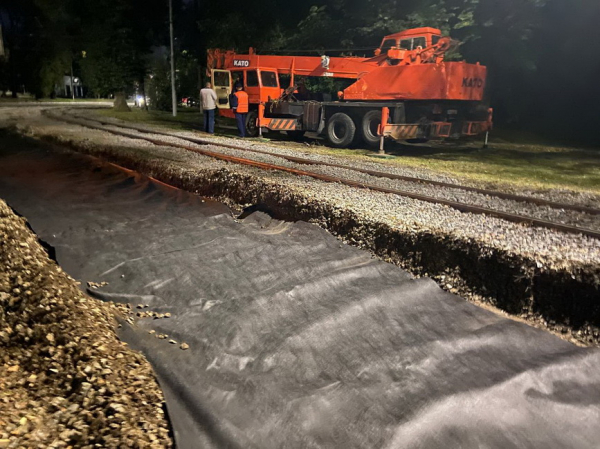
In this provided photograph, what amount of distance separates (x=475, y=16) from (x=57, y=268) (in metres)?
17.9

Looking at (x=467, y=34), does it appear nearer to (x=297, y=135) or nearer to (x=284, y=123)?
(x=297, y=135)

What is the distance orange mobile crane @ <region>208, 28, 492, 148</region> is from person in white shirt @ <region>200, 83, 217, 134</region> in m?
1.35

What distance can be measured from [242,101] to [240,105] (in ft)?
0.50

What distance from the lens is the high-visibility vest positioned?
16.0 metres

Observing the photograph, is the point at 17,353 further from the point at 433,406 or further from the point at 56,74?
the point at 56,74

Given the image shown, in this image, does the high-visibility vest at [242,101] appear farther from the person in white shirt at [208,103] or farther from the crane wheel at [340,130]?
the crane wheel at [340,130]

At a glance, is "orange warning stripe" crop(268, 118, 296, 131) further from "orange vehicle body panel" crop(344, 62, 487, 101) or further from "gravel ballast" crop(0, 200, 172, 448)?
"gravel ballast" crop(0, 200, 172, 448)

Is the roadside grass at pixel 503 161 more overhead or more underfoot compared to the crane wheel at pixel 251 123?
more underfoot

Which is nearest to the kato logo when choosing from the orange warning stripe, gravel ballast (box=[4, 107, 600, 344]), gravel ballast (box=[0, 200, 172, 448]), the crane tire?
the orange warning stripe

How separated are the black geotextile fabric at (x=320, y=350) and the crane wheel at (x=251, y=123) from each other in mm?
11971

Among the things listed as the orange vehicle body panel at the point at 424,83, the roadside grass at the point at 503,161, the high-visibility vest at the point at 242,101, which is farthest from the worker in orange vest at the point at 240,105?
the orange vehicle body panel at the point at 424,83

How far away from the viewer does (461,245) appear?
4.70 m

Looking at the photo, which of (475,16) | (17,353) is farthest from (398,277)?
(475,16)

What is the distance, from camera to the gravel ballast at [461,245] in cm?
404
